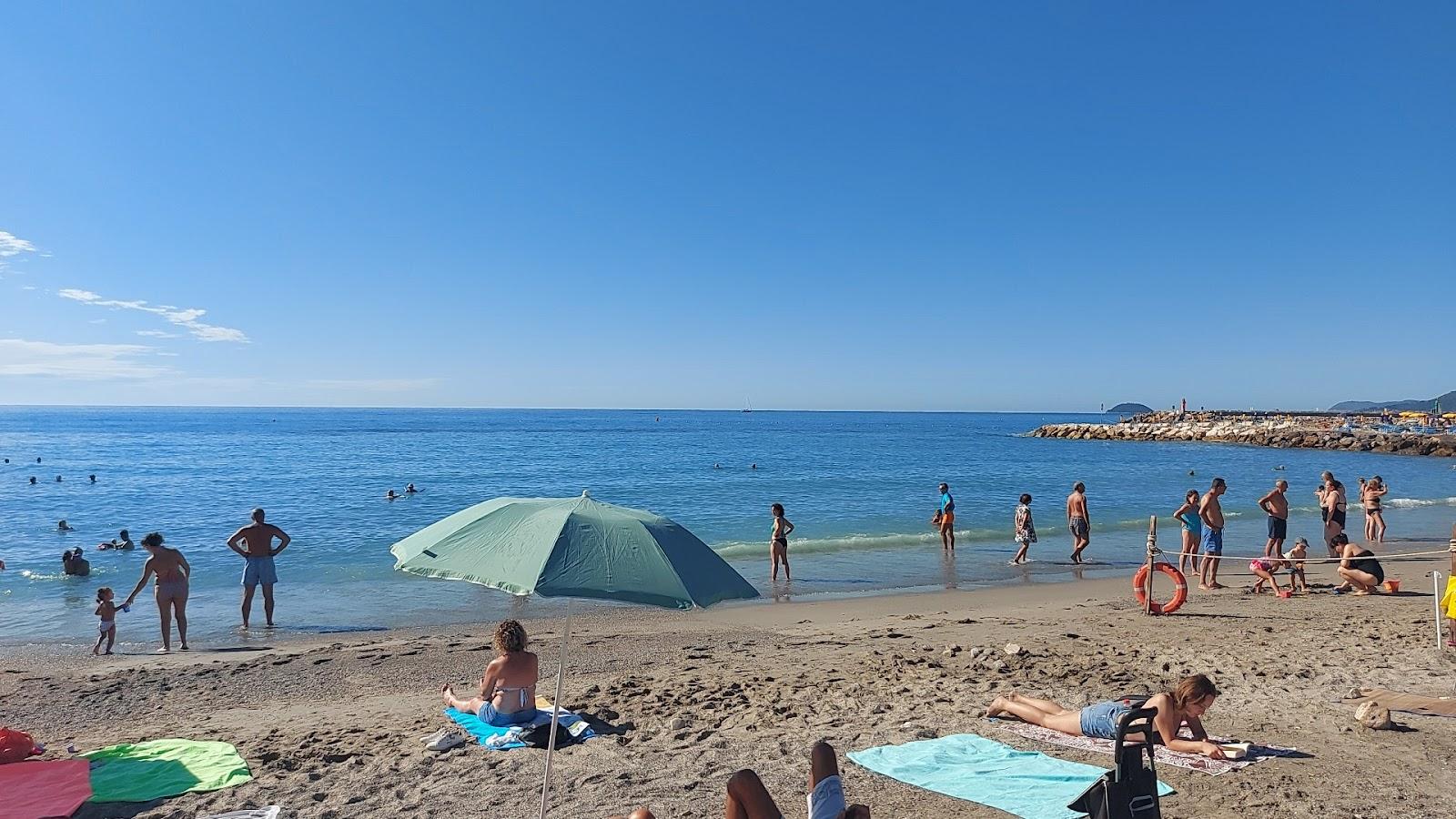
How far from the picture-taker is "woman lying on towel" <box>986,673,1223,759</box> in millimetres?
5988

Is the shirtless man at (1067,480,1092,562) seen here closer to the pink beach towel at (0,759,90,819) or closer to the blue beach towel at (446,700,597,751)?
the blue beach towel at (446,700,597,751)

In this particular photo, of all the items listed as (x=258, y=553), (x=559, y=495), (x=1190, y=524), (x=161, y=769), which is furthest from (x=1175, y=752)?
(x=559, y=495)

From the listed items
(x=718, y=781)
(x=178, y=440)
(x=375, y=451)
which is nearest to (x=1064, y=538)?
(x=718, y=781)

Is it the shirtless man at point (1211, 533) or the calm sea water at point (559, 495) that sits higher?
the shirtless man at point (1211, 533)

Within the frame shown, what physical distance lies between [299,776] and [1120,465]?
52.4 meters

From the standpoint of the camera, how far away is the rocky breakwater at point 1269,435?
52.3 m

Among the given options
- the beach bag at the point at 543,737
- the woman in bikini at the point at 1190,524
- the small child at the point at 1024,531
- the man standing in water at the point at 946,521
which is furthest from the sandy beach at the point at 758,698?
the man standing in water at the point at 946,521

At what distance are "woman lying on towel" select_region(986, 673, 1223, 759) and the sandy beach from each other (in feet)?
0.91

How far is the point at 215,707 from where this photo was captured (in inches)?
315

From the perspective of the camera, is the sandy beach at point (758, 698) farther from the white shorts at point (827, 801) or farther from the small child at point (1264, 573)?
the white shorts at point (827, 801)

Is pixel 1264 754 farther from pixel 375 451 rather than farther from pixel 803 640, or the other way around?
pixel 375 451

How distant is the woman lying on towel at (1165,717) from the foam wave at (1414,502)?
28313 mm

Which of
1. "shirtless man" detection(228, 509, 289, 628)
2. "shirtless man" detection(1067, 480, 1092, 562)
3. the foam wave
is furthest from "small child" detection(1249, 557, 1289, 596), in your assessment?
the foam wave

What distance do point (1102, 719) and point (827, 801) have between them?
312 centimetres
